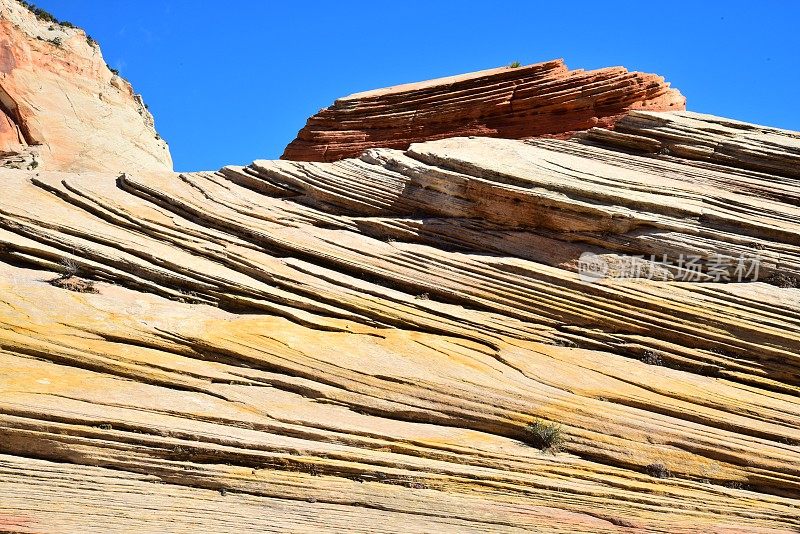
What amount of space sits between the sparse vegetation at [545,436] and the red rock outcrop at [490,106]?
12.3 m

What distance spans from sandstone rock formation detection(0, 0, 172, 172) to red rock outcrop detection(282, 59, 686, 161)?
655 inches

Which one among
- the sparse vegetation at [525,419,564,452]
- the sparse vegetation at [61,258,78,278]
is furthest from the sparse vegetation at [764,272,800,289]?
the sparse vegetation at [61,258,78,278]

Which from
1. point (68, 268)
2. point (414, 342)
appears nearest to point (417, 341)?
point (414, 342)

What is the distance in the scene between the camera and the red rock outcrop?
Result: 23125 millimetres

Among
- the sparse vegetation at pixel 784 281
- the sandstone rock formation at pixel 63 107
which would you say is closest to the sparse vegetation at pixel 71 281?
the sparse vegetation at pixel 784 281

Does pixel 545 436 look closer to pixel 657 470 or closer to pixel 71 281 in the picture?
pixel 657 470

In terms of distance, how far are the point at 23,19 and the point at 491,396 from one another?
4856 cm

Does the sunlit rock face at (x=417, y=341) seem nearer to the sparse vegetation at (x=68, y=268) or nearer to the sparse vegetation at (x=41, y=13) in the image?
the sparse vegetation at (x=68, y=268)

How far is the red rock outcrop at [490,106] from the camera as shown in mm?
23125

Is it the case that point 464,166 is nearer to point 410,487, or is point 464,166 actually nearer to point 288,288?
point 288,288

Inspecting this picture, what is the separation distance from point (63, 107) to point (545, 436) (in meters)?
42.4

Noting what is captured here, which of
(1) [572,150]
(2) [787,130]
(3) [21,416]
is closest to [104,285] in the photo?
(3) [21,416]

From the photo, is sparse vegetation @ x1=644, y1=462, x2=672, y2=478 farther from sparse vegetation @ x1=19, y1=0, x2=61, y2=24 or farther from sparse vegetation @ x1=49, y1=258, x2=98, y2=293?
sparse vegetation @ x1=19, y1=0, x2=61, y2=24

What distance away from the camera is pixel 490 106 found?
24812mm
